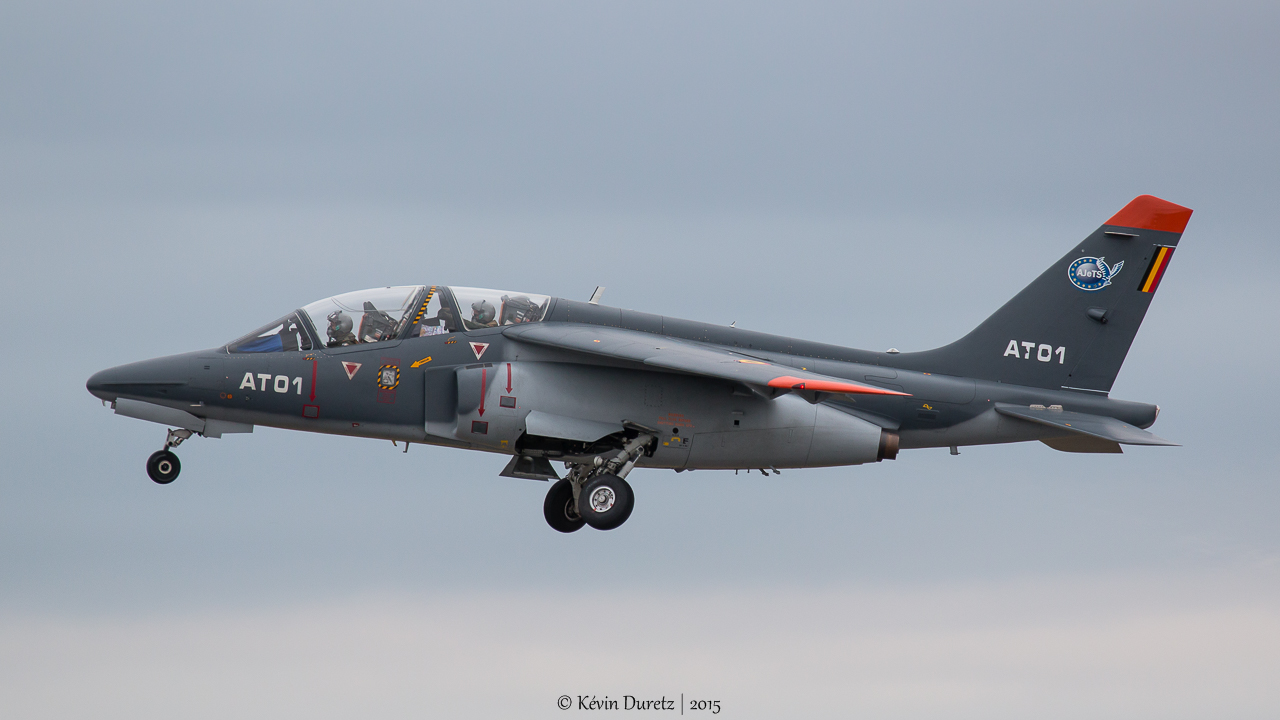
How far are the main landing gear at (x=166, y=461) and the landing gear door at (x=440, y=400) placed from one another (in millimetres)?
3820

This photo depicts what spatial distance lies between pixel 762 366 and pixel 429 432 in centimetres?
Result: 521

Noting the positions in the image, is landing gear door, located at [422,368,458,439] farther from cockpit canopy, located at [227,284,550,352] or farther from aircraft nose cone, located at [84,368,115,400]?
aircraft nose cone, located at [84,368,115,400]

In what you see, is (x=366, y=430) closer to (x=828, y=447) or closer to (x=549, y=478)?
(x=549, y=478)

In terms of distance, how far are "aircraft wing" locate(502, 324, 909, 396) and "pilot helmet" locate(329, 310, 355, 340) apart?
240 cm

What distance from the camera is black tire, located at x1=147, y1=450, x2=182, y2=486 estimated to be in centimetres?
2075

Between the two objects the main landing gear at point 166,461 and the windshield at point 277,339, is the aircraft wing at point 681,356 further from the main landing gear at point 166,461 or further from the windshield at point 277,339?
the main landing gear at point 166,461

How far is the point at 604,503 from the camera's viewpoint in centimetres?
2033

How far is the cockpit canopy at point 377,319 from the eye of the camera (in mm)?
20625

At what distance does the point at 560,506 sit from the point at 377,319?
4.38 m

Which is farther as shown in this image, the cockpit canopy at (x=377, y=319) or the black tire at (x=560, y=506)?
the black tire at (x=560, y=506)

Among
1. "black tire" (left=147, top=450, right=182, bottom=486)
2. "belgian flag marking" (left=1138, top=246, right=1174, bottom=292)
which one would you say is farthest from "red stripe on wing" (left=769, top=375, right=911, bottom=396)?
"black tire" (left=147, top=450, right=182, bottom=486)

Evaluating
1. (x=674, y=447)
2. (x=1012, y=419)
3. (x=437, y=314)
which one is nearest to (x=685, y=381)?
(x=674, y=447)

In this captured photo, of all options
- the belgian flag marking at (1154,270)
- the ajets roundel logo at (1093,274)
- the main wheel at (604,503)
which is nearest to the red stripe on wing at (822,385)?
the main wheel at (604,503)

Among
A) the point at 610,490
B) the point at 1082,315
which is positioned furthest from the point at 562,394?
the point at 1082,315
